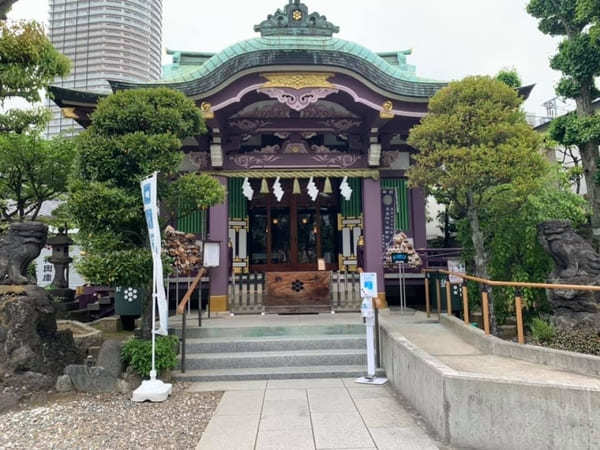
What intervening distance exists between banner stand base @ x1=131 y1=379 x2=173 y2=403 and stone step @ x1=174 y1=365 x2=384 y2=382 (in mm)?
621

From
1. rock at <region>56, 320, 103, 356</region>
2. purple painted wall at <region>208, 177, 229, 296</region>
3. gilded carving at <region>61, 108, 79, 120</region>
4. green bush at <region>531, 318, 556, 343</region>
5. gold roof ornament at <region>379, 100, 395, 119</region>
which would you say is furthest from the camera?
purple painted wall at <region>208, 177, 229, 296</region>

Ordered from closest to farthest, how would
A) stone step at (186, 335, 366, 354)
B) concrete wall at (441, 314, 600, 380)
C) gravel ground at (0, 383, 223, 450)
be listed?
gravel ground at (0, 383, 223, 450)
concrete wall at (441, 314, 600, 380)
stone step at (186, 335, 366, 354)

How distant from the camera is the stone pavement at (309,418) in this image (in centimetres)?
373

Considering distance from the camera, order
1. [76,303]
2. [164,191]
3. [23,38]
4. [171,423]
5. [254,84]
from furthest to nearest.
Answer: [76,303] < [254,84] < [23,38] < [164,191] < [171,423]

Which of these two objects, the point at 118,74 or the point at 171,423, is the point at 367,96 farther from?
the point at 118,74

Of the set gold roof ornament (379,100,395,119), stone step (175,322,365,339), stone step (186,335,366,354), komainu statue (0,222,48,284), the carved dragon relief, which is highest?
gold roof ornament (379,100,395,119)

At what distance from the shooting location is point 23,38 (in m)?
7.07

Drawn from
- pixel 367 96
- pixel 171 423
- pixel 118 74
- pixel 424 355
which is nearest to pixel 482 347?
pixel 424 355

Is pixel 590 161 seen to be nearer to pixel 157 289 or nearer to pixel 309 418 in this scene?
pixel 309 418

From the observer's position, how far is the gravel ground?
3.86 metres

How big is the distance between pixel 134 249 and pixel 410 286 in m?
7.00

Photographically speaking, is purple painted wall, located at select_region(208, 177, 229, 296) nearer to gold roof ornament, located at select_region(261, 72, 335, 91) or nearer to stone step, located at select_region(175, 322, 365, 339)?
stone step, located at select_region(175, 322, 365, 339)

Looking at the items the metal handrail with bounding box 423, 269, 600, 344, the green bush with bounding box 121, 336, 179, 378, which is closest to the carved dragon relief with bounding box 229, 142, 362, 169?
the metal handrail with bounding box 423, 269, 600, 344

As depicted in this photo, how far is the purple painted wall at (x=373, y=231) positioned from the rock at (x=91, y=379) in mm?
5539
